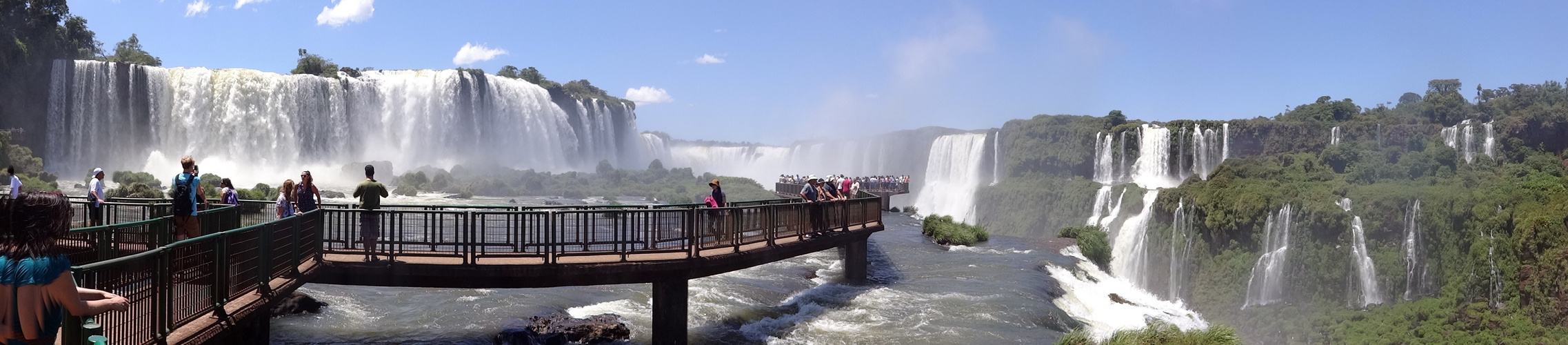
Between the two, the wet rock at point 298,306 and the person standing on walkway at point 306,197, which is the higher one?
the person standing on walkway at point 306,197

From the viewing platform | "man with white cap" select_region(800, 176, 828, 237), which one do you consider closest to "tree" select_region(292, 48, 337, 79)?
the viewing platform

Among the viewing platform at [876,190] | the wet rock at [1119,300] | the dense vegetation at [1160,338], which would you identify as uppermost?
the viewing platform at [876,190]

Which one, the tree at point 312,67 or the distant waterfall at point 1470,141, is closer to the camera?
the distant waterfall at point 1470,141

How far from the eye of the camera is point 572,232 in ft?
41.5

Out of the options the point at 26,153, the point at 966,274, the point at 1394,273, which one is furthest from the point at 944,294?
the point at 26,153

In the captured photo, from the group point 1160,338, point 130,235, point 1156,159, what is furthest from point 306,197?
point 1156,159

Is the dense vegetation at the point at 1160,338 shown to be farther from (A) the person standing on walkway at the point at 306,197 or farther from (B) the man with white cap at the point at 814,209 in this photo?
(A) the person standing on walkway at the point at 306,197

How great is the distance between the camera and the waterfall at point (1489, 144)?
41344 mm

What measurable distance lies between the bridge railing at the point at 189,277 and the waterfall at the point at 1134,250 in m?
27.5

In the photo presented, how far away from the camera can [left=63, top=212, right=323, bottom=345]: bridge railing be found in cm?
529

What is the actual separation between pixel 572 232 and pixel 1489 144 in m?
46.7

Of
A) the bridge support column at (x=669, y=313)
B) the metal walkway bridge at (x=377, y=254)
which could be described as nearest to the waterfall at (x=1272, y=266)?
the metal walkway bridge at (x=377, y=254)

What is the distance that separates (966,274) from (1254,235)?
37.1 feet

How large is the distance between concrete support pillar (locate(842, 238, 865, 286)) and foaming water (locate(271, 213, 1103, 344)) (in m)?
A: 0.36
